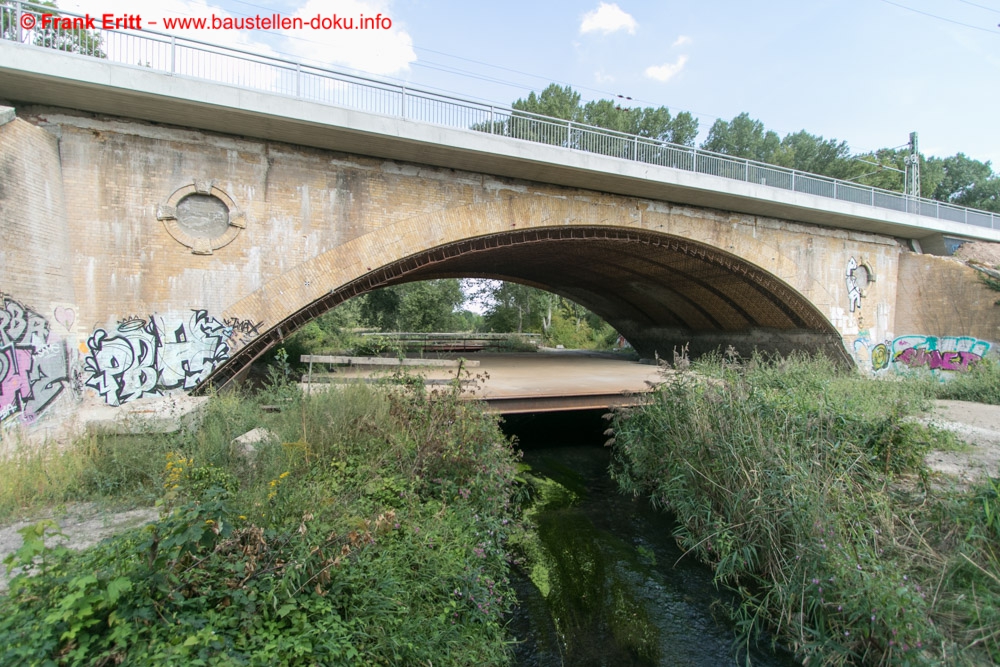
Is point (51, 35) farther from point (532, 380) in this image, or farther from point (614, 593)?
point (614, 593)

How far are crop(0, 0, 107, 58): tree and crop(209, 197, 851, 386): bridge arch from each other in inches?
154

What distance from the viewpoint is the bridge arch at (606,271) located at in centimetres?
809

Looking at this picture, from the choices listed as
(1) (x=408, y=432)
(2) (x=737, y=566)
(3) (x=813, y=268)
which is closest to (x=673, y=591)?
(2) (x=737, y=566)

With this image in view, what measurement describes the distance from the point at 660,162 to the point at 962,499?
Answer: 8355 millimetres

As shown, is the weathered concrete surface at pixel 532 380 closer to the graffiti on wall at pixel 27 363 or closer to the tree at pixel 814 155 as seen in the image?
the graffiti on wall at pixel 27 363

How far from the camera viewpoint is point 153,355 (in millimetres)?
7051

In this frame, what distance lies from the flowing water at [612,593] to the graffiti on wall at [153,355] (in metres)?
5.32

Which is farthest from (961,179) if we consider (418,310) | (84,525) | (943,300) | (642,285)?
(84,525)

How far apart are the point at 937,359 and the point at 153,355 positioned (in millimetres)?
19042

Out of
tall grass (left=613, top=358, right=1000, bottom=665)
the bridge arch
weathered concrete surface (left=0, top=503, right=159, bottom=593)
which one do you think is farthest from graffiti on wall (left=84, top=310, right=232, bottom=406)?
tall grass (left=613, top=358, right=1000, bottom=665)

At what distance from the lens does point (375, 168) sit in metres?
8.62

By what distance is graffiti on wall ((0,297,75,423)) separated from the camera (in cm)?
557

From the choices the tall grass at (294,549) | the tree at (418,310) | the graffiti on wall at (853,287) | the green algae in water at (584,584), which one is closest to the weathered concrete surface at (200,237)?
the tall grass at (294,549)

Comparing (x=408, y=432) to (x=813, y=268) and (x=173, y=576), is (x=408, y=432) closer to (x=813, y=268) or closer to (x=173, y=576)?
(x=173, y=576)
